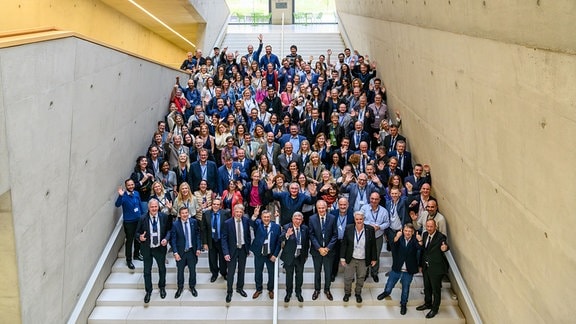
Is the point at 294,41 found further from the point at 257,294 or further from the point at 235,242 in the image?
the point at 257,294

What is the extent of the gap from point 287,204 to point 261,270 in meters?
1.13

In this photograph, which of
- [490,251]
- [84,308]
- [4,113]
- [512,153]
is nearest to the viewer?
[4,113]

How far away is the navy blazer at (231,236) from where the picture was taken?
24.0ft

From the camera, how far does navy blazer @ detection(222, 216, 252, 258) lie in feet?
24.0

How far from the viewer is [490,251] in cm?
627

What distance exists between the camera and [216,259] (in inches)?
309

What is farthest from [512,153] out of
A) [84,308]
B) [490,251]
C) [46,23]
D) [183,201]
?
[46,23]

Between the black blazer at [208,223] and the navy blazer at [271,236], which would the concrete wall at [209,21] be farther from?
the navy blazer at [271,236]

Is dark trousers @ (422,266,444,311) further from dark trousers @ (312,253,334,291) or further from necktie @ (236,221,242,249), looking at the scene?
necktie @ (236,221,242,249)

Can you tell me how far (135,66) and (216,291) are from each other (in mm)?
4568

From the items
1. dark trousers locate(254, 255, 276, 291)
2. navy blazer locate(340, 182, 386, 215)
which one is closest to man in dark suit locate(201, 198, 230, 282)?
dark trousers locate(254, 255, 276, 291)

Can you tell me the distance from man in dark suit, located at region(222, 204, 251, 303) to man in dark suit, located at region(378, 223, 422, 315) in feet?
7.46

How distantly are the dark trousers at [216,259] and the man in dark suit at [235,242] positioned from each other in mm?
272

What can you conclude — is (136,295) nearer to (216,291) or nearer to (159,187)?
(216,291)
